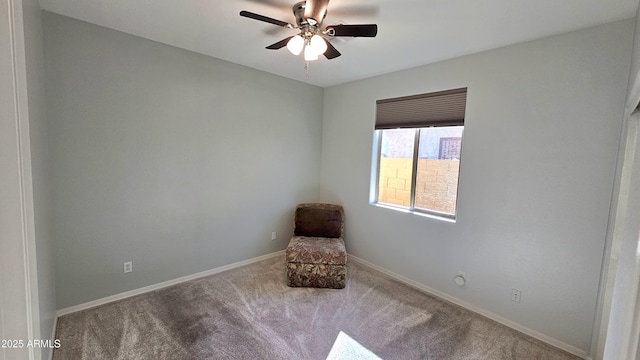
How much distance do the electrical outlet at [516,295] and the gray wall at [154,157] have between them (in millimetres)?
2784

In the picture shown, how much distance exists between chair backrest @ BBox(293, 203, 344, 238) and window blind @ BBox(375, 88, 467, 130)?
1.34m

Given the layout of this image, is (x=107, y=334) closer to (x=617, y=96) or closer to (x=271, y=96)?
(x=271, y=96)

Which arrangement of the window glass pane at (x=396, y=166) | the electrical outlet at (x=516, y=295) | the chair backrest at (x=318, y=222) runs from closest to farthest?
the electrical outlet at (x=516, y=295) → the window glass pane at (x=396, y=166) → the chair backrest at (x=318, y=222)

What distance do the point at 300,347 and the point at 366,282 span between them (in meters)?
1.28

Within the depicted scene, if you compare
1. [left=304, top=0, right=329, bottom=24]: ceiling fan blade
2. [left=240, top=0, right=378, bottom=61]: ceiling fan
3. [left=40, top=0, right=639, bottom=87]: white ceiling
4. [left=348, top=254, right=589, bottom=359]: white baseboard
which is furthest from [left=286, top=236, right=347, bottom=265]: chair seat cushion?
[left=304, top=0, right=329, bottom=24]: ceiling fan blade

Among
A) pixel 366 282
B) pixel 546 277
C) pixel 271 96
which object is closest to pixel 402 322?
pixel 366 282

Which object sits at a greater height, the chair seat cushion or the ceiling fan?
the ceiling fan

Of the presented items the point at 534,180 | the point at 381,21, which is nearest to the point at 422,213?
the point at 534,180

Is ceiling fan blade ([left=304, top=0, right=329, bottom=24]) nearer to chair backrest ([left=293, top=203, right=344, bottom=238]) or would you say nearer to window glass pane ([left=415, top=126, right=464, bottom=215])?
window glass pane ([left=415, top=126, right=464, bottom=215])

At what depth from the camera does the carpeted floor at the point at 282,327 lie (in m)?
1.96

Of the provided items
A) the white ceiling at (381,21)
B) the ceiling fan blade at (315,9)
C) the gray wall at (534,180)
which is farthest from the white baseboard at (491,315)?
the ceiling fan blade at (315,9)

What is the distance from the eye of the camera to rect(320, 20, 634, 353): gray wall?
193cm

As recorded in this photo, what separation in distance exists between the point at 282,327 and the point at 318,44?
7.55 ft

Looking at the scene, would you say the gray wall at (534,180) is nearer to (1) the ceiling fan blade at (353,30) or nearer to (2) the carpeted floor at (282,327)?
(2) the carpeted floor at (282,327)
